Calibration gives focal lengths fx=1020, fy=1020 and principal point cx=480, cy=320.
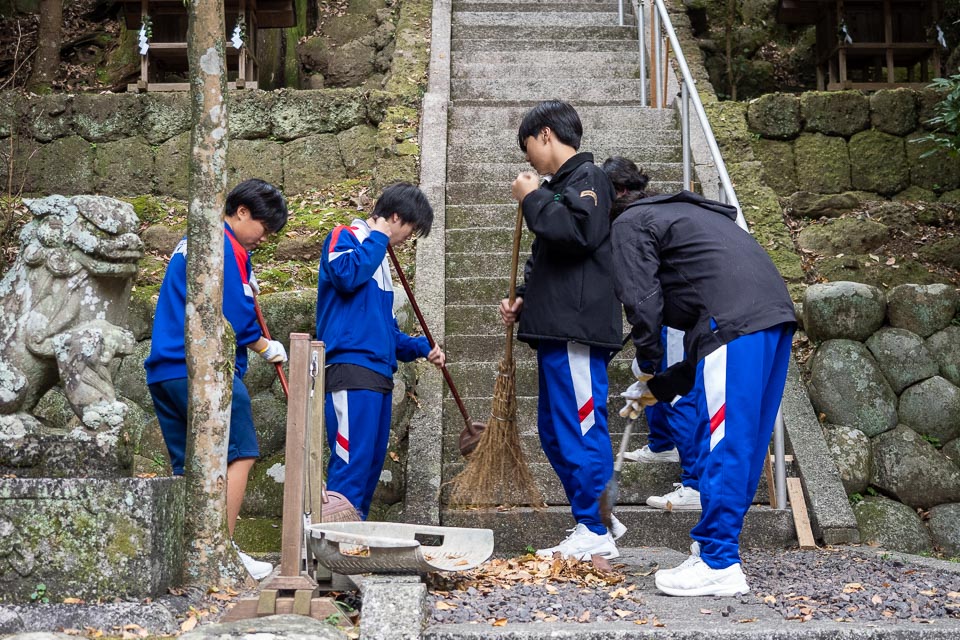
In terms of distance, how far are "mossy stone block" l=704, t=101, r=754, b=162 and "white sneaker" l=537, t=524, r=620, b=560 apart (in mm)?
4471

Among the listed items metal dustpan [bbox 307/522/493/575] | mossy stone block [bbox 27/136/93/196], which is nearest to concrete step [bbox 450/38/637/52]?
mossy stone block [bbox 27/136/93/196]

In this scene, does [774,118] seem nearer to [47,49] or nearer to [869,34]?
[869,34]

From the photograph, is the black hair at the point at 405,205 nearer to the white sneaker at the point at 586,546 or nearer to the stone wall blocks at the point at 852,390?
the white sneaker at the point at 586,546

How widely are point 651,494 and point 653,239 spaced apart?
186 centimetres

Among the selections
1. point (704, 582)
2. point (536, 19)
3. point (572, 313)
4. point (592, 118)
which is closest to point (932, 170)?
point (592, 118)

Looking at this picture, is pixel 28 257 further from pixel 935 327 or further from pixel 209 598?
pixel 935 327

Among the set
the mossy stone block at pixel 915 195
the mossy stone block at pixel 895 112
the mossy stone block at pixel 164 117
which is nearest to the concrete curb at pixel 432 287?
the mossy stone block at pixel 164 117

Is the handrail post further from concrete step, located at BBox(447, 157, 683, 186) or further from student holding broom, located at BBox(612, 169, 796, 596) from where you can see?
student holding broom, located at BBox(612, 169, 796, 596)

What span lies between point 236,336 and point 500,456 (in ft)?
4.20

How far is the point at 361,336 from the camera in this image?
4449 millimetres

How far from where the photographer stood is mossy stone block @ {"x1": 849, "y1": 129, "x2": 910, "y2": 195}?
8328 mm

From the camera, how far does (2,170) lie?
27.7 feet

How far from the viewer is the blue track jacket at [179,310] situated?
3.99 metres

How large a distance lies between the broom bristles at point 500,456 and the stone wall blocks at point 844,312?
2.37 metres
